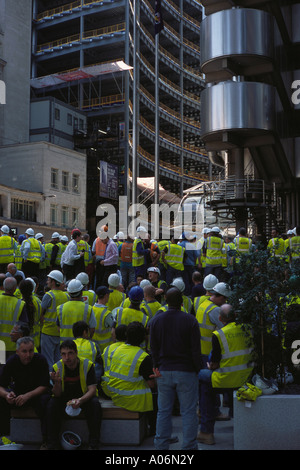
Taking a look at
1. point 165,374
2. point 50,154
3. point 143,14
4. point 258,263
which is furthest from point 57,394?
point 143,14

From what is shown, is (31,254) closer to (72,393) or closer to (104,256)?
(104,256)

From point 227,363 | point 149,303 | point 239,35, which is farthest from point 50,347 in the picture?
point 239,35

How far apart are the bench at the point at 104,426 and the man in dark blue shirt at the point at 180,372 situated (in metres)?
0.83

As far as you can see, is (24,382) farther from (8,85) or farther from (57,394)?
(8,85)

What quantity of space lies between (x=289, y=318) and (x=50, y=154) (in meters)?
44.7

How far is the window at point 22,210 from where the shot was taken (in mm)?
46188

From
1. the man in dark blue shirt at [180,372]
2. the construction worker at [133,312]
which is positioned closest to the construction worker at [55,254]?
the construction worker at [133,312]

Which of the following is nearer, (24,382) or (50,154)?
(24,382)

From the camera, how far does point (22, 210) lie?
47.1 meters

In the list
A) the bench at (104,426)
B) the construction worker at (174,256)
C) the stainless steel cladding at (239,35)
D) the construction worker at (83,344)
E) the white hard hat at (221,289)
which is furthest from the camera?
the stainless steel cladding at (239,35)

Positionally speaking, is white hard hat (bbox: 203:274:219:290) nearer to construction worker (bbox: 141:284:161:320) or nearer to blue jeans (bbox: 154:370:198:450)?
construction worker (bbox: 141:284:161:320)

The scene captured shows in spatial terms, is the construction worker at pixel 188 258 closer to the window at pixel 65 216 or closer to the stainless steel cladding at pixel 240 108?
the stainless steel cladding at pixel 240 108
